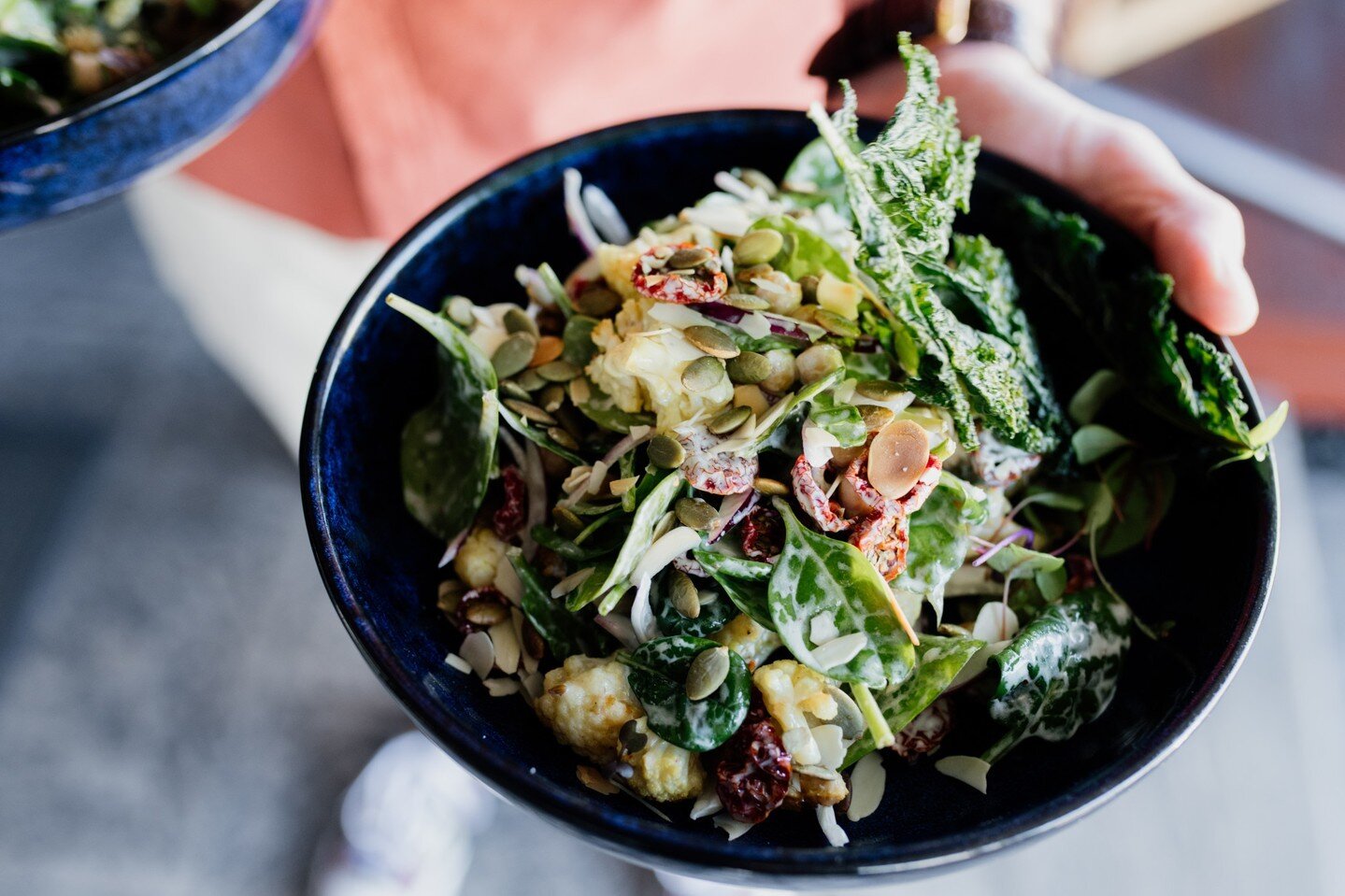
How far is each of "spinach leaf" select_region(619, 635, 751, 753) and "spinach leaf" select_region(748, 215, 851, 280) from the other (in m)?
0.40

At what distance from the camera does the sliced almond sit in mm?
920

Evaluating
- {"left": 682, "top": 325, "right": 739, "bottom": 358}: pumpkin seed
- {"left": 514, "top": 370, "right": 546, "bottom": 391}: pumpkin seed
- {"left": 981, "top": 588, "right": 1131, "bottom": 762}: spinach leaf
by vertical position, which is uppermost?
{"left": 682, "top": 325, "right": 739, "bottom": 358}: pumpkin seed

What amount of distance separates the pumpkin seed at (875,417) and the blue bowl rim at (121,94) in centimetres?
81

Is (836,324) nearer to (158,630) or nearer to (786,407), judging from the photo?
(786,407)

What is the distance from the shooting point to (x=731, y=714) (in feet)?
2.97

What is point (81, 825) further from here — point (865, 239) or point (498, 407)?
point (865, 239)

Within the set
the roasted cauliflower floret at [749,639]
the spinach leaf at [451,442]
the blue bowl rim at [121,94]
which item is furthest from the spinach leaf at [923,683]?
the blue bowl rim at [121,94]

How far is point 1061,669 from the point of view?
3.18 ft

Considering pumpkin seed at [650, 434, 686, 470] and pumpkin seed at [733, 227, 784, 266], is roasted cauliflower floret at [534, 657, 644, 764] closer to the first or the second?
pumpkin seed at [650, 434, 686, 470]

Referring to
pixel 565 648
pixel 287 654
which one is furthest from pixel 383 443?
pixel 287 654

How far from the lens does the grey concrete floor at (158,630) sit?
6.99ft

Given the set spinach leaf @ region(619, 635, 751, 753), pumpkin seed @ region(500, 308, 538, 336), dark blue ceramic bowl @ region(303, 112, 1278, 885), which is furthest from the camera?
pumpkin seed @ region(500, 308, 538, 336)

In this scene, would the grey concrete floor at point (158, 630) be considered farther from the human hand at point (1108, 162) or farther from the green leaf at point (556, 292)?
the human hand at point (1108, 162)

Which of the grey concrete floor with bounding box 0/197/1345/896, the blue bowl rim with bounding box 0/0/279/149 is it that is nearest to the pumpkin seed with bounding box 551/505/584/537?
the blue bowl rim with bounding box 0/0/279/149
